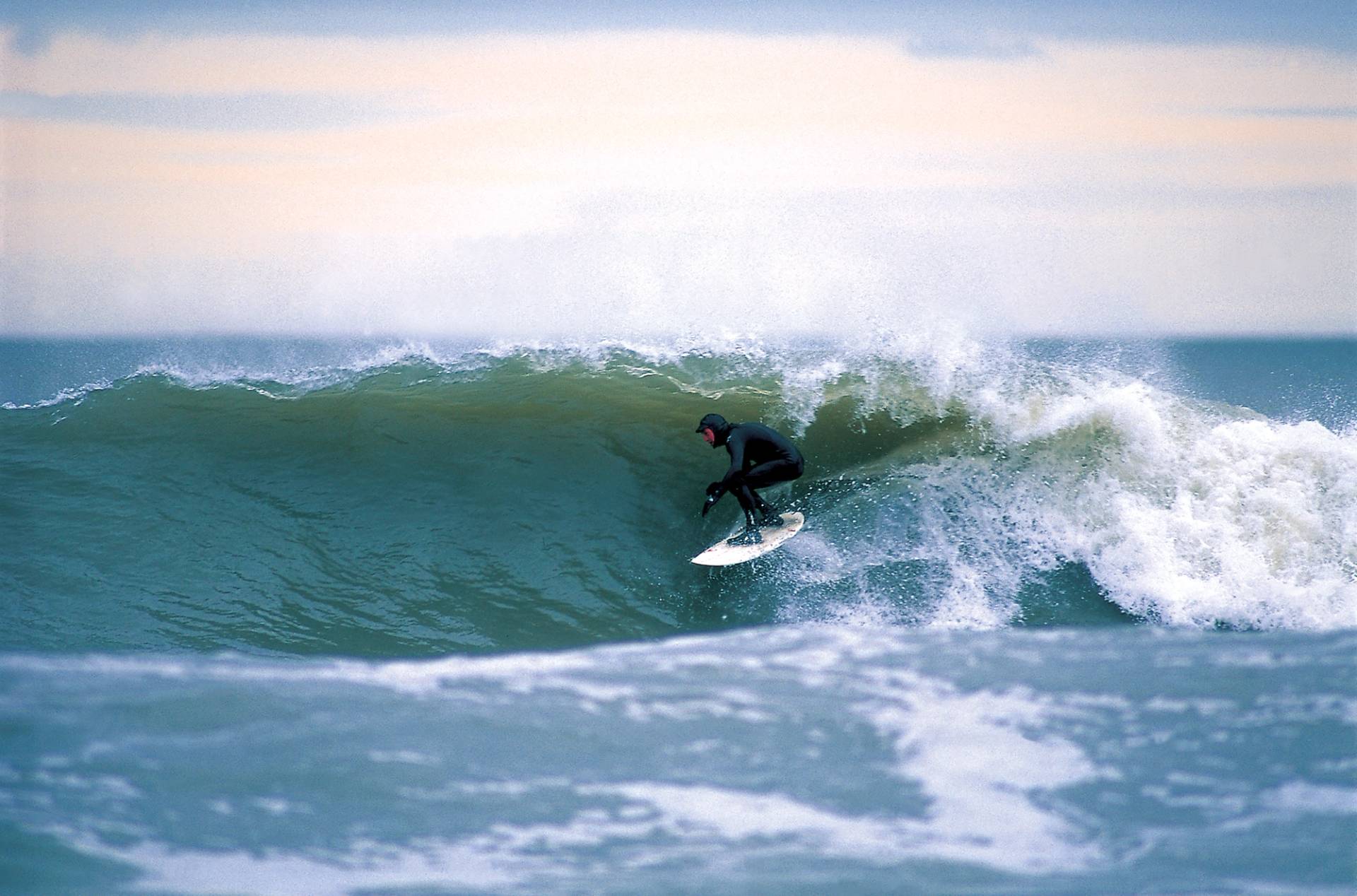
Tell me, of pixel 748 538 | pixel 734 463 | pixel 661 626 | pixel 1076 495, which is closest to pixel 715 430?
pixel 734 463

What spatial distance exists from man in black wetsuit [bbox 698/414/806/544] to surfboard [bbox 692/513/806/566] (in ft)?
0.17

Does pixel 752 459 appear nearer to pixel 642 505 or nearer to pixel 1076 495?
pixel 642 505

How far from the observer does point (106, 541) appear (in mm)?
8641

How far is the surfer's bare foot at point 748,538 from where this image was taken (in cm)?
787

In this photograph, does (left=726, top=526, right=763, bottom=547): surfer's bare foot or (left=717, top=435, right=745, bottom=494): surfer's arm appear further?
(left=726, top=526, right=763, bottom=547): surfer's bare foot

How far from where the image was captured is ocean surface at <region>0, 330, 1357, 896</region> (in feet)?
14.3

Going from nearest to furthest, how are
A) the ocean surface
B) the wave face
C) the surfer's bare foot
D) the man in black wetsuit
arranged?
the ocean surface
the wave face
the man in black wetsuit
the surfer's bare foot

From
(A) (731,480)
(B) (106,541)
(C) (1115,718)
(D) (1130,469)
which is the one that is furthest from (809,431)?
(B) (106,541)

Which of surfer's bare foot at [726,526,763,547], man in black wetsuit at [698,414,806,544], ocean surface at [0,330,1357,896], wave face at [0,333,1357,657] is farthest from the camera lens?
surfer's bare foot at [726,526,763,547]

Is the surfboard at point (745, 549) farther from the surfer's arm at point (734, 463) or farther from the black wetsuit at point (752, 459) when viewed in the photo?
the surfer's arm at point (734, 463)

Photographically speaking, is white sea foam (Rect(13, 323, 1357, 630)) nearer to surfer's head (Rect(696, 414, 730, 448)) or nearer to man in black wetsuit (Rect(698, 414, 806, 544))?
man in black wetsuit (Rect(698, 414, 806, 544))

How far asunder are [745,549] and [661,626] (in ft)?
2.64

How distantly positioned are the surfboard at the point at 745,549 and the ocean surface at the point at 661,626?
11 centimetres

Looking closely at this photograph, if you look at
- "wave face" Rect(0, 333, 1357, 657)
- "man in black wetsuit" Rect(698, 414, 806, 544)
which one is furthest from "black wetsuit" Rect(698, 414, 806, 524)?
"wave face" Rect(0, 333, 1357, 657)
